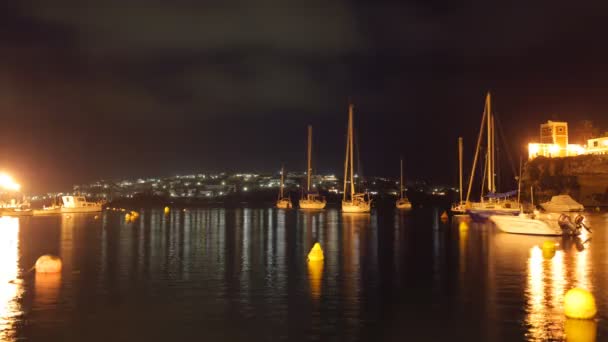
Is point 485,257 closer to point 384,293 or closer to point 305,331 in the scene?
point 384,293

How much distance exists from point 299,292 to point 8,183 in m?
95.4

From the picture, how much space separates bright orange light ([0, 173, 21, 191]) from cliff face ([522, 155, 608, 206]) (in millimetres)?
86613

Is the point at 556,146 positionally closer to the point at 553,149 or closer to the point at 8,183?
the point at 553,149

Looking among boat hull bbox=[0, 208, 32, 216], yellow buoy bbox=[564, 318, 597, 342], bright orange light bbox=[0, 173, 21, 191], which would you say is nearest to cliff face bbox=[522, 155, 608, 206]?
boat hull bbox=[0, 208, 32, 216]

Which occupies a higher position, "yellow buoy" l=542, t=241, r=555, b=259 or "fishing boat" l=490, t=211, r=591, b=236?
"fishing boat" l=490, t=211, r=591, b=236

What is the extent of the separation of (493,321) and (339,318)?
397 centimetres

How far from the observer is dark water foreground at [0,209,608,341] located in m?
14.3

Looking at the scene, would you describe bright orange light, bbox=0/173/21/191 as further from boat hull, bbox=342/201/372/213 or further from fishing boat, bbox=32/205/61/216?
boat hull, bbox=342/201/372/213

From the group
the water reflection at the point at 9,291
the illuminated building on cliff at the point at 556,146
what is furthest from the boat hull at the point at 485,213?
the illuminated building on cliff at the point at 556,146

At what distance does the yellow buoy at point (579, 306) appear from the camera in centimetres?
1499

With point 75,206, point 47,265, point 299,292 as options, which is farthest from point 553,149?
point 47,265

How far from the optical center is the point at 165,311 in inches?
650

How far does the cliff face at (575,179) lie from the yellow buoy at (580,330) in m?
84.8

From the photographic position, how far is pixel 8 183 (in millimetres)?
100438
